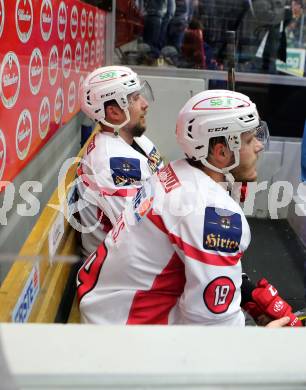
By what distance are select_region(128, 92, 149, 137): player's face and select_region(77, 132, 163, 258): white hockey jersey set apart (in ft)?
0.82

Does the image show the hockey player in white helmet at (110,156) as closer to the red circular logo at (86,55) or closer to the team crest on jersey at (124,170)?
the team crest on jersey at (124,170)

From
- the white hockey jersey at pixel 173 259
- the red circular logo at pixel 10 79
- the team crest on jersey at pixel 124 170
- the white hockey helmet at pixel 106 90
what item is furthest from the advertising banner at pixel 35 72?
the white hockey jersey at pixel 173 259

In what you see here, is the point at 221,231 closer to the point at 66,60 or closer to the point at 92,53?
the point at 66,60

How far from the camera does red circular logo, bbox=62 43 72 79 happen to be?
2361 millimetres

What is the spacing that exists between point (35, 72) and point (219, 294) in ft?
3.46

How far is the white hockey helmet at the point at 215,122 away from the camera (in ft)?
4.88

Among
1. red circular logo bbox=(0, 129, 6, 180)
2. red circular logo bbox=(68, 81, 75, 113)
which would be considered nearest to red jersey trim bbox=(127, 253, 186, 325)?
red circular logo bbox=(0, 129, 6, 180)

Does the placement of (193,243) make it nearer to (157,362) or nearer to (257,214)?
(157,362)

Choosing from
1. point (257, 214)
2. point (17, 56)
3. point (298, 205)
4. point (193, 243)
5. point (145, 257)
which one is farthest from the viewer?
point (257, 214)

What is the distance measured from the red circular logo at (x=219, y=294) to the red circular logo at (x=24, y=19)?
0.97 meters

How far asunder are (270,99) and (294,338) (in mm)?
3797

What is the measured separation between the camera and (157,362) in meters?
0.50

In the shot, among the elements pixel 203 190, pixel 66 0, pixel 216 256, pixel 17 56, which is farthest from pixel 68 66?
pixel 216 256

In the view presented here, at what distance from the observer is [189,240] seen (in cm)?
125
